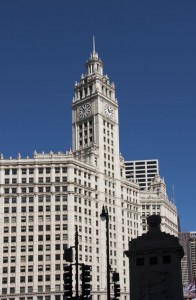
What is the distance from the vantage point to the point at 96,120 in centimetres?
16175

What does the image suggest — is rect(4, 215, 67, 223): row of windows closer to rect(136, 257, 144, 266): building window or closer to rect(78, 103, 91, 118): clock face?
rect(78, 103, 91, 118): clock face

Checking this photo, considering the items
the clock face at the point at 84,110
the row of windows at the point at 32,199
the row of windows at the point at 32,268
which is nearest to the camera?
the row of windows at the point at 32,268

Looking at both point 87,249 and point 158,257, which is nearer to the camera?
point 158,257

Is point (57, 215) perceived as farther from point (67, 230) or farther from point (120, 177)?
point (120, 177)

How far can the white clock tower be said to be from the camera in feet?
527

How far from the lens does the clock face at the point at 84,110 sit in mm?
166000

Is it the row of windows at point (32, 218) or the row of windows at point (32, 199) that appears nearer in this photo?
the row of windows at point (32, 218)

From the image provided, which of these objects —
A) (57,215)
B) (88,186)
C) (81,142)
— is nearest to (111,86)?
(81,142)

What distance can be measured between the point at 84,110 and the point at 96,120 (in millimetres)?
8023

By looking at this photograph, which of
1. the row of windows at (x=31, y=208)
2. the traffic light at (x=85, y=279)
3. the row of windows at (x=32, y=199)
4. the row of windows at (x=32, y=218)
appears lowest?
the traffic light at (x=85, y=279)

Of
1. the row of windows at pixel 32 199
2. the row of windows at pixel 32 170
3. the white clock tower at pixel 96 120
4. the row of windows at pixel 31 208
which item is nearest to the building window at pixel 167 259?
the row of windows at pixel 31 208

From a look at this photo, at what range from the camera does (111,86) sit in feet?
569

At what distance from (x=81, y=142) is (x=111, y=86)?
24.0 m

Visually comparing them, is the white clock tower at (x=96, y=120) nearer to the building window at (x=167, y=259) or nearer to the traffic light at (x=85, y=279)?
the building window at (x=167, y=259)
